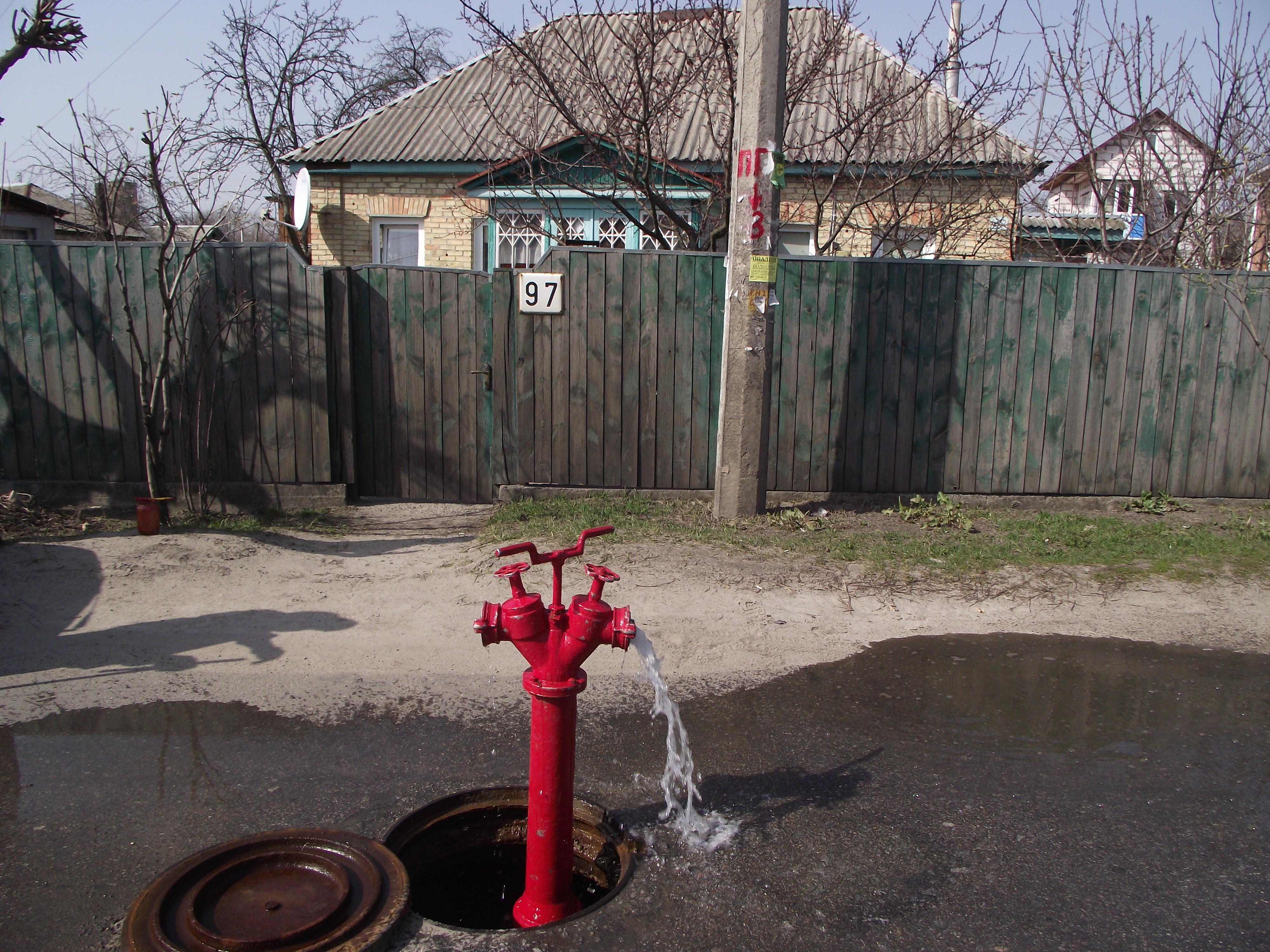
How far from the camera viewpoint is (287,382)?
731 centimetres

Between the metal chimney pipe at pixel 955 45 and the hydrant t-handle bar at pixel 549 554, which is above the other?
the metal chimney pipe at pixel 955 45

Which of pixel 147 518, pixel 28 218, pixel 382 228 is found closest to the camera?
pixel 147 518

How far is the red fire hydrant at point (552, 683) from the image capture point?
2607mm

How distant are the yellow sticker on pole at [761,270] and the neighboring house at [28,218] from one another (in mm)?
14573

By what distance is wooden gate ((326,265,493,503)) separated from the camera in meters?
7.36

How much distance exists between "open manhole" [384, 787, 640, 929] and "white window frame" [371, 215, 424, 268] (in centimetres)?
1145

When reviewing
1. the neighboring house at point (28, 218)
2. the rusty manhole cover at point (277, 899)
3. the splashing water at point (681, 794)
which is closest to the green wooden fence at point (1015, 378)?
the splashing water at point (681, 794)

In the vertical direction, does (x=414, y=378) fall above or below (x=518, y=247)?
below

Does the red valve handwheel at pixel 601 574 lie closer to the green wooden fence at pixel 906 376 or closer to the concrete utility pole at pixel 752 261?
the concrete utility pole at pixel 752 261

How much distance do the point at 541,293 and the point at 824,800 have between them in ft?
16.5

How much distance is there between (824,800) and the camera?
3244 mm

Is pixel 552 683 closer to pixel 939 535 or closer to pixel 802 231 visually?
pixel 939 535

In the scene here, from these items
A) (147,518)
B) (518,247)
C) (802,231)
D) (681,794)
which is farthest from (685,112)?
(681,794)

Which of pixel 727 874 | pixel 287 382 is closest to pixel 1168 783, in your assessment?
pixel 727 874
